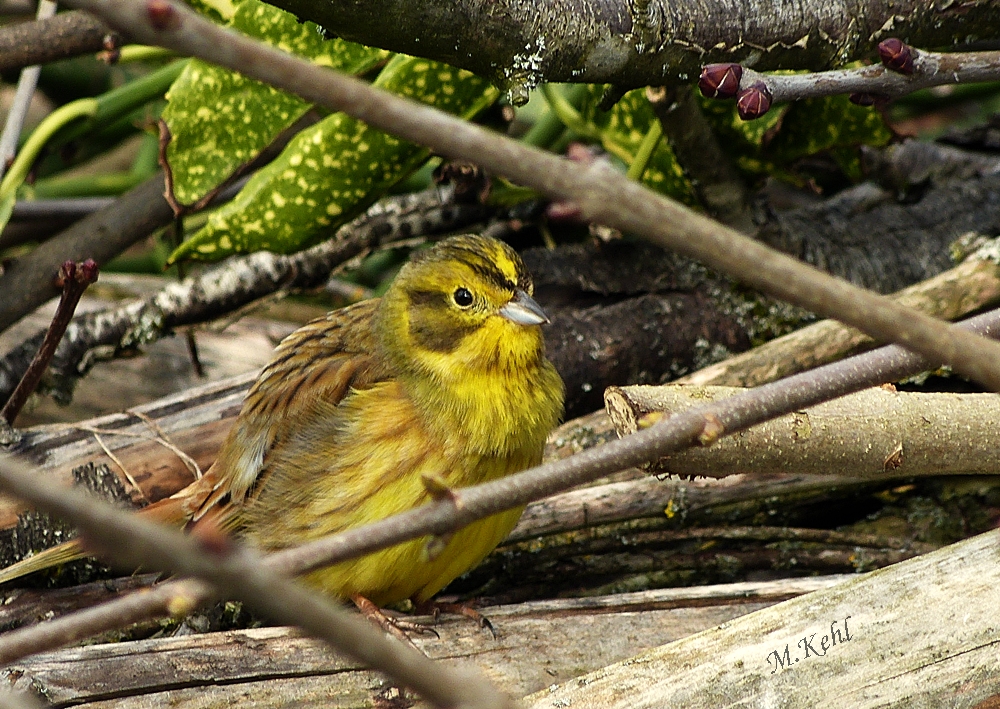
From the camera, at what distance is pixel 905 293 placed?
109 inches

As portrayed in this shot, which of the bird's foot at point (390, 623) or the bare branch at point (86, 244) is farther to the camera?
the bare branch at point (86, 244)

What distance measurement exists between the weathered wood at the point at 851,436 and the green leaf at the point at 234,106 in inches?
54.2

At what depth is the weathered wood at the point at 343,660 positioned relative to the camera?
189 centimetres

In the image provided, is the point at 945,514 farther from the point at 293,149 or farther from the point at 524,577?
Answer: the point at 293,149

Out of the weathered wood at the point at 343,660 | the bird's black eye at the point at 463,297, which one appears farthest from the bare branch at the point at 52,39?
the weathered wood at the point at 343,660

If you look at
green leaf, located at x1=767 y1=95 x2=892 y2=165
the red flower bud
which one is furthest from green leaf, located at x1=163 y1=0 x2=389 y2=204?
the red flower bud

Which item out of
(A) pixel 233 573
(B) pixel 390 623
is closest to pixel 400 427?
(B) pixel 390 623

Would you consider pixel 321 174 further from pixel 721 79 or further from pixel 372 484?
pixel 721 79

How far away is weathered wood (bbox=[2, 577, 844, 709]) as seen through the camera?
6.22ft

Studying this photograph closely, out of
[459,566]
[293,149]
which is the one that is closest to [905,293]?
[459,566]

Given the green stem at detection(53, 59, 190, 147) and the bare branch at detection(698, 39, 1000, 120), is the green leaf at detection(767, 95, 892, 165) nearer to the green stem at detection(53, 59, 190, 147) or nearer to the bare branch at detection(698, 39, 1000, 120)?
the bare branch at detection(698, 39, 1000, 120)

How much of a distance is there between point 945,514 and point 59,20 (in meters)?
2.56

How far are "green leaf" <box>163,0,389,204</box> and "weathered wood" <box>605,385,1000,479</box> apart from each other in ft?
4.52

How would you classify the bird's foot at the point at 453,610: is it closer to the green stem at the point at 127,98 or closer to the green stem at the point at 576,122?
the green stem at the point at 576,122
